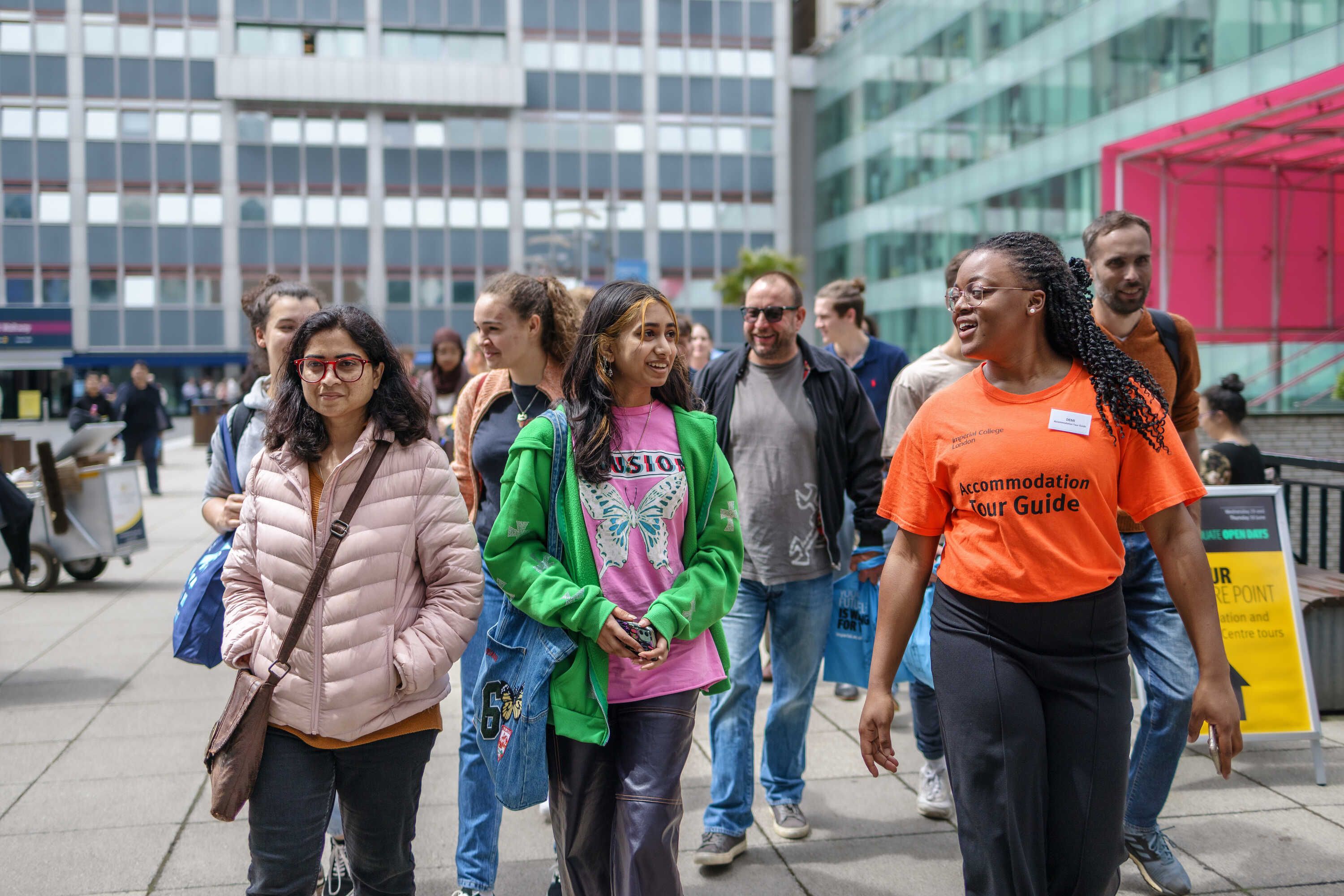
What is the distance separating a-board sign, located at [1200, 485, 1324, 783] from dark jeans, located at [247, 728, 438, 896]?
11.3 feet

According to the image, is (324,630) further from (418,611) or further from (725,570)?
(725,570)

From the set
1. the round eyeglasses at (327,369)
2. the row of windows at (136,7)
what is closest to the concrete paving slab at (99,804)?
the round eyeglasses at (327,369)

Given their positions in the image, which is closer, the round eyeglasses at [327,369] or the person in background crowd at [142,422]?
the round eyeglasses at [327,369]

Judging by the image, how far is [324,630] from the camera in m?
2.85

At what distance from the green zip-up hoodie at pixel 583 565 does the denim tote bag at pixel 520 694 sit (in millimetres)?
34

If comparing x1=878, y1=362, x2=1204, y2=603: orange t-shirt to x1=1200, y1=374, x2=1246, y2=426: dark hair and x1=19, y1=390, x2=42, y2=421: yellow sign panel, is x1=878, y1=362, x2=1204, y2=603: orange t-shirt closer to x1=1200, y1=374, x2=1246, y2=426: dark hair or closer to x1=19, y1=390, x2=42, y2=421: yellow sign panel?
x1=1200, y1=374, x2=1246, y2=426: dark hair

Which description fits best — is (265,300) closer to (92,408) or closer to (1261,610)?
(1261,610)

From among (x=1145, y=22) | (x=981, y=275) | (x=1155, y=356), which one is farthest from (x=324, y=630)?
(x=1145, y=22)

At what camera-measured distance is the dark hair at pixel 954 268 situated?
3.11m

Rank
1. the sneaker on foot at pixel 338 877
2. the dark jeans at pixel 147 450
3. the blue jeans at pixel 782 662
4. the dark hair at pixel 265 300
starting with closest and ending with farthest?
1. the sneaker on foot at pixel 338 877
2. the dark hair at pixel 265 300
3. the blue jeans at pixel 782 662
4. the dark jeans at pixel 147 450

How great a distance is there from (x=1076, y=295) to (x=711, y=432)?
3.35 feet

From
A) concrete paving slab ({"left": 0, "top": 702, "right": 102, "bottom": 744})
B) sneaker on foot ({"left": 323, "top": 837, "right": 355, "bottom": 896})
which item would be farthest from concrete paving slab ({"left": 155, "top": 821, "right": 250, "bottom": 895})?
concrete paving slab ({"left": 0, "top": 702, "right": 102, "bottom": 744})

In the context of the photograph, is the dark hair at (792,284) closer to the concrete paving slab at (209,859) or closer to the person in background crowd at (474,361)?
the person in background crowd at (474,361)

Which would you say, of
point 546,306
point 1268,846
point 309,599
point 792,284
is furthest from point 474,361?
point 1268,846
